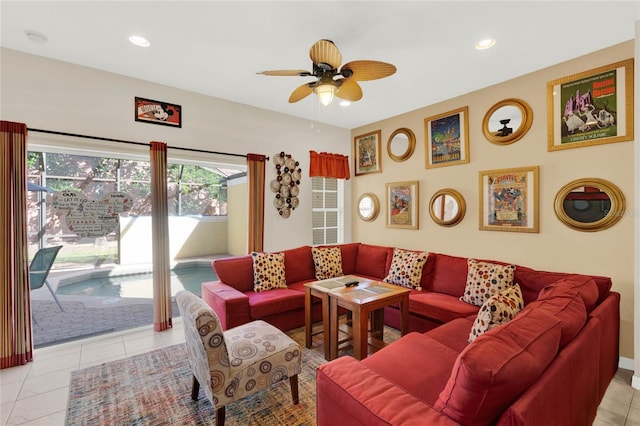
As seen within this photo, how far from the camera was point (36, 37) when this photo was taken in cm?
234

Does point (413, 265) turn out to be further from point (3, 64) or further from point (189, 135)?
point (3, 64)

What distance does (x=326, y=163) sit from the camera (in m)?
4.68

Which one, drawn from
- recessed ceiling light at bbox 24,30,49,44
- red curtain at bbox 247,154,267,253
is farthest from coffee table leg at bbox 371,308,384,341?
recessed ceiling light at bbox 24,30,49,44

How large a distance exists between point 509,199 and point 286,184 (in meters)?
2.89

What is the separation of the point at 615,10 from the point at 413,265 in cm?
272

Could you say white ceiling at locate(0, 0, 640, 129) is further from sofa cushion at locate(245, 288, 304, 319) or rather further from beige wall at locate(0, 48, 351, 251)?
sofa cushion at locate(245, 288, 304, 319)

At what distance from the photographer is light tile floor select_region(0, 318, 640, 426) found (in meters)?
1.90

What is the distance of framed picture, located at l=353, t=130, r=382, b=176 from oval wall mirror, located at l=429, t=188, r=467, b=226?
1.14m

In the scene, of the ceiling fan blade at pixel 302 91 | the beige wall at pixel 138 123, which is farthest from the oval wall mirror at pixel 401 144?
the ceiling fan blade at pixel 302 91

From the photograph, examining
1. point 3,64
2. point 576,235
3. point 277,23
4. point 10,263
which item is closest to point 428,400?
point 576,235

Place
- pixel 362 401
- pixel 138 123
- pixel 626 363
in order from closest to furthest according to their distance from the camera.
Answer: pixel 362 401 → pixel 626 363 → pixel 138 123

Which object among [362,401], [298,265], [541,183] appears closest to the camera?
[362,401]

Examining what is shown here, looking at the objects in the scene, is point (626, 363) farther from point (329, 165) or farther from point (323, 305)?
point (329, 165)

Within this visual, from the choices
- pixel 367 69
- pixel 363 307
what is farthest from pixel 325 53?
pixel 363 307
